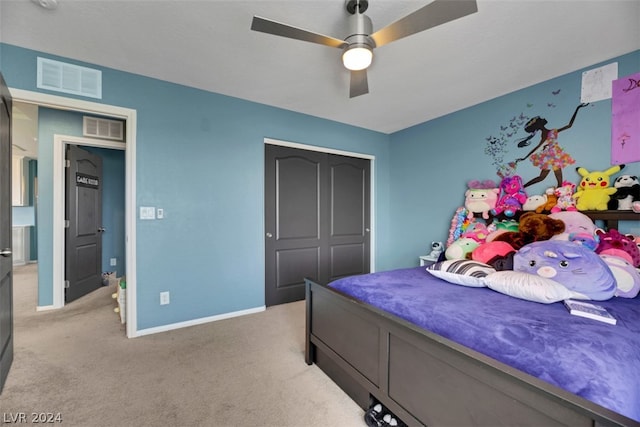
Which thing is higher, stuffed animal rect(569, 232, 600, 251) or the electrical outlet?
stuffed animal rect(569, 232, 600, 251)

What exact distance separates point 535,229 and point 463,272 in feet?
2.85

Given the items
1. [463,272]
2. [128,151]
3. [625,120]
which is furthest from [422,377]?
[128,151]

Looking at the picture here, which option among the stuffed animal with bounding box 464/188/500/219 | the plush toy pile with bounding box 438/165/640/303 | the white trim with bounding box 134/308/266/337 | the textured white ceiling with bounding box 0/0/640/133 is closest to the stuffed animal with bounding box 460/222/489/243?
the plush toy pile with bounding box 438/165/640/303

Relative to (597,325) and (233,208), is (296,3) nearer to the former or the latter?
(233,208)

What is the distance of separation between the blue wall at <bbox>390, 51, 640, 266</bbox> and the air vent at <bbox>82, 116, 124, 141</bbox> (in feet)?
12.1

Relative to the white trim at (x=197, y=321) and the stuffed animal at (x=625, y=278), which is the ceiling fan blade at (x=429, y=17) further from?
the white trim at (x=197, y=321)

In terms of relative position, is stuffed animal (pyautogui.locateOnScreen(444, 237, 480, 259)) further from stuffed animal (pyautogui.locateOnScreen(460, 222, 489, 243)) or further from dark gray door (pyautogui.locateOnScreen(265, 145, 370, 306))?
dark gray door (pyautogui.locateOnScreen(265, 145, 370, 306))

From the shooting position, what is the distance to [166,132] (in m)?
2.69

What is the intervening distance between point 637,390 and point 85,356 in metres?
3.20

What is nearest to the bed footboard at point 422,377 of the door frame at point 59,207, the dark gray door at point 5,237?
the dark gray door at point 5,237

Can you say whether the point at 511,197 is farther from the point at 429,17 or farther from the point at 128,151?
the point at 128,151

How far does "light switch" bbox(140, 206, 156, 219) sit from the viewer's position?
259cm

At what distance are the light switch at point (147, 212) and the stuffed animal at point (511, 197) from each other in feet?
11.3

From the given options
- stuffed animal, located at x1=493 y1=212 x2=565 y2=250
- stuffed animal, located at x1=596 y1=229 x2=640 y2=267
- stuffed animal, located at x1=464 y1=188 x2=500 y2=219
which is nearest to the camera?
stuffed animal, located at x1=596 y1=229 x2=640 y2=267
